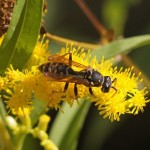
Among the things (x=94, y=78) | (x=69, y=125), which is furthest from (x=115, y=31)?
(x=94, y=78)

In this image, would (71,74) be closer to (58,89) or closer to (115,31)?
(58,89)

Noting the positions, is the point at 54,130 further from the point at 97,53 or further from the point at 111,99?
the point at 111,99

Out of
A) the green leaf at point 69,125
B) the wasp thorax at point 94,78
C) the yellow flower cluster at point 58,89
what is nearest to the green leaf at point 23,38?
the yellow flower cluster at point 58,89

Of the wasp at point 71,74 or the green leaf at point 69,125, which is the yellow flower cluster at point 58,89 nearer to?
the wasp at point 71,74

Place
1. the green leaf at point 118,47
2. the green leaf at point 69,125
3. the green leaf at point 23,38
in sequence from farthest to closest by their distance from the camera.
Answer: the green leaf at point 69,125 → the green leaf at point 118,47 → the green leaf at point 23,38

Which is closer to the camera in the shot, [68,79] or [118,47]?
[68,79]

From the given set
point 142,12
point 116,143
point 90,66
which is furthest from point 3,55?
point 142,12

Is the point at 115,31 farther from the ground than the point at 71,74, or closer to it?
farther from the ground
